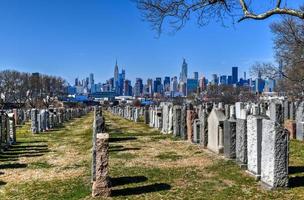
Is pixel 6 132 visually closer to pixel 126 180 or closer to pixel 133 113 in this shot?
pixel 126 180

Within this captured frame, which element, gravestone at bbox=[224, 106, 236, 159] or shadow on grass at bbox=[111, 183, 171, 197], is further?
gravestone at bbox=[224, 106, 236, 159]

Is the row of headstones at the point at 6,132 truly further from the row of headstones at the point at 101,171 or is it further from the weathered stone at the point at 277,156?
the weathered stone at the point at 277,156

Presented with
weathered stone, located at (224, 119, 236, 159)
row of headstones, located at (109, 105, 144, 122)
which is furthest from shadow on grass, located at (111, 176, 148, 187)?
Answer: row of headstones, located at (109, 105, 144, 122)

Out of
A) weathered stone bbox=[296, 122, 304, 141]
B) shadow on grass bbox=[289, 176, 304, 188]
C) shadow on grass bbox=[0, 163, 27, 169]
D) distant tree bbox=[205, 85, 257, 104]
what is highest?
distant tree bbox=[205, 85, 257, 104]

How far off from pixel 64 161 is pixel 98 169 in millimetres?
5881

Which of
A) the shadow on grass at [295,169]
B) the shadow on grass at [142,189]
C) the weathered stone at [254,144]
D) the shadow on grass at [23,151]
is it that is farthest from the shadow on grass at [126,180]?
the shadow on grass at [23,151]

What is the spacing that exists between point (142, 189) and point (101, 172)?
112 centimetres

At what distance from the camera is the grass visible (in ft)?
35.0

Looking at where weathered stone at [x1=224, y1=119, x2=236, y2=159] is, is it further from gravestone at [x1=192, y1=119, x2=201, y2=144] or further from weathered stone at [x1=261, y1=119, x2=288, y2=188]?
gravestone at [x1=192, y1=119, x2=201, y2=144]

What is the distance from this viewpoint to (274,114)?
2366 centimetres

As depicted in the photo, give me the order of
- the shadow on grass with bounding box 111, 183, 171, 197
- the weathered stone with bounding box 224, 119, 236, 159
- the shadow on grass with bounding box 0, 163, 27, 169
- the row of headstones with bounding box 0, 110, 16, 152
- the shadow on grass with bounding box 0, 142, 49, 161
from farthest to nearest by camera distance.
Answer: the row of headstones with bounding box 0, 110, 16, 152 < the shadow on grass with bounding box 0, 142, 49, 161 < the shadow on grass with bounding box 0, 163, 27, 169 < the weathered stone with bounding box 224, 119, 236, 159 < the shadow on grass with bounding box 111, 183, 171, 197

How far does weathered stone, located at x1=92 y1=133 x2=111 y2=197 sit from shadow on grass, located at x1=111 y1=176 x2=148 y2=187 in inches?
38.1

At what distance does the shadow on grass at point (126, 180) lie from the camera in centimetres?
1182

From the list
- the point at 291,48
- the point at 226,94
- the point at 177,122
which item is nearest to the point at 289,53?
the point at 291,48
